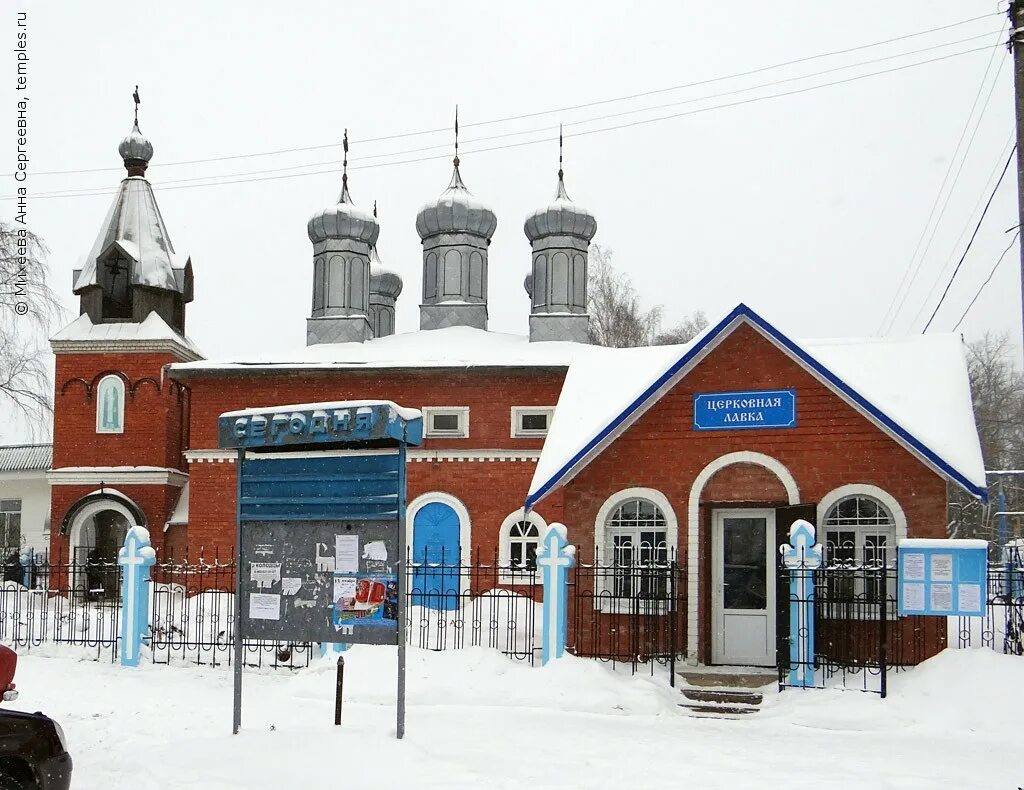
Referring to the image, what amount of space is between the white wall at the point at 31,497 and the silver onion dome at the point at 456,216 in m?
16.0

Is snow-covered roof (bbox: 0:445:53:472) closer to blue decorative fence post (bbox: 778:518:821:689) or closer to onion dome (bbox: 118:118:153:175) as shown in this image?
onion dome (bbox: 118:118:153:175)

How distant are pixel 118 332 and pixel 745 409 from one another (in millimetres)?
18340

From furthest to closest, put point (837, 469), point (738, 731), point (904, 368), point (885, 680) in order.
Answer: point (904, 368) < point (837, 469) < point (885, 680) < point (738, 731)

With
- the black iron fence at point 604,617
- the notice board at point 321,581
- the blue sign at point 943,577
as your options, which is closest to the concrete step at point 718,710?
the black iron fence at point 604,617

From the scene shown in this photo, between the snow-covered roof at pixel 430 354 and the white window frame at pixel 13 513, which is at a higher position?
the snow-covered roof at pixel 430 354

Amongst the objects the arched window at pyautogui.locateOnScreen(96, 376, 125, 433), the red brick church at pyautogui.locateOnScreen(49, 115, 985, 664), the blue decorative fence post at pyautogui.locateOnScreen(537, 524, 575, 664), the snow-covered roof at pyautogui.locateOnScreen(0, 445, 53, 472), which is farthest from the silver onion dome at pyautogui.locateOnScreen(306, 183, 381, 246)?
the blue decorative fence post at pyautogui.locateOnScreen(537, 524, 575, 664)

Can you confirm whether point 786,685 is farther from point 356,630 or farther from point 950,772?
point 356,630

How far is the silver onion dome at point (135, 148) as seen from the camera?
29.8 meters

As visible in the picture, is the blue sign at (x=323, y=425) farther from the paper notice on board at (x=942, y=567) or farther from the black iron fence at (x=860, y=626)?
the paper notice on board at (x=942, y=567)

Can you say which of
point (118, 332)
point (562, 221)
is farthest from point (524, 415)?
point (118, 332)

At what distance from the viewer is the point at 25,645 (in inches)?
598

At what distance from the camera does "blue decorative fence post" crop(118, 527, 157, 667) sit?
Result: 1434cm

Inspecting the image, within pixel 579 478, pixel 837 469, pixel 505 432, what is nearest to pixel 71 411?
pixel 505 432

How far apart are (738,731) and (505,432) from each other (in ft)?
44.5
